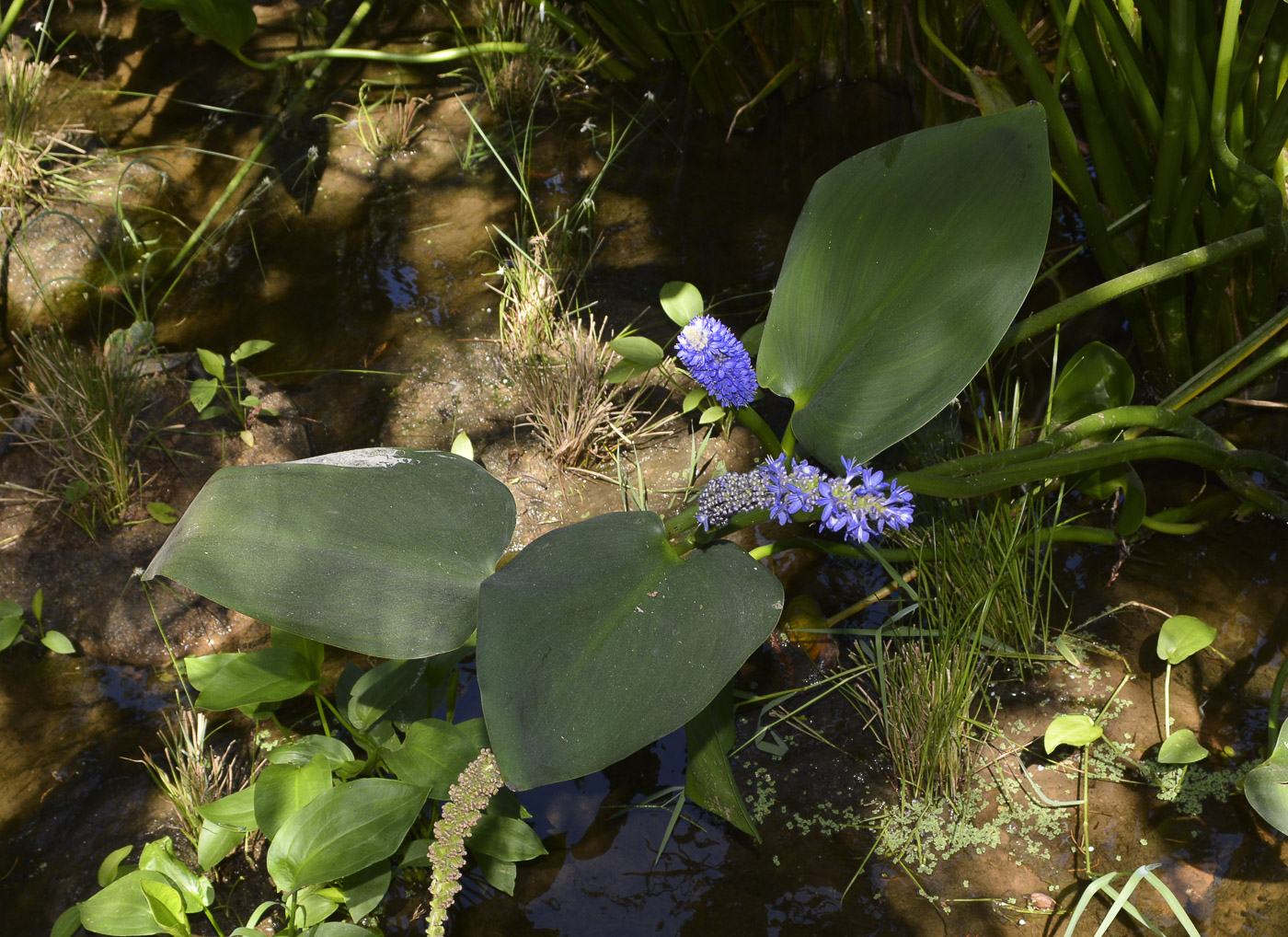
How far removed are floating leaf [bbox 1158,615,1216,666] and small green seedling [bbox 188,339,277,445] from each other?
66.1 inches

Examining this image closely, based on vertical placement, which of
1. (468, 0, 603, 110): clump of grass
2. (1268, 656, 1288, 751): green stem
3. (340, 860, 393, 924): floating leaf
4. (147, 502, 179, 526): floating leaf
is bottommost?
(340, 860, 393, 924): floating leaf

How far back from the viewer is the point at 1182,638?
137cm

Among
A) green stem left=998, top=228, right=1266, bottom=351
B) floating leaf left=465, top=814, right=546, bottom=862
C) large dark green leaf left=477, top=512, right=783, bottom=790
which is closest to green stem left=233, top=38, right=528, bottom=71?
green stem left=998, top=228, right=1266, bottom=351

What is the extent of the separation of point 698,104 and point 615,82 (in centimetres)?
27

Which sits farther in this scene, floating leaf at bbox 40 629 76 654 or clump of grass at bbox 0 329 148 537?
clump of grass at bbox 0 329 148 537

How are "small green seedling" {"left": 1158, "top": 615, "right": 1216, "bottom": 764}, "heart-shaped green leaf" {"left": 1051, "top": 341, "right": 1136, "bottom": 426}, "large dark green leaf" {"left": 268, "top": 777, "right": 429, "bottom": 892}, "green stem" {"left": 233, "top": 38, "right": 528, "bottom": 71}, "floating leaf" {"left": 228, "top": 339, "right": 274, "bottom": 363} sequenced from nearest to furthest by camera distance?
"large dark green leaf" {"left": 268, "top": 777, "right": 429, "bottom": 892} < "small green seedling" {"left": 1158, "top": 615, "right": 1216, "bottom": 764} < "heart-shaped green leaf" {"left": 1051, "top": 341, "right": 1136, "bottom": 426} < "floating leaf" {"left": 228, "top": 339, "right": 274, "bottom": 363} < "green stem" {"left": 233, "top": 38, "right": 528, "bottom": 71}

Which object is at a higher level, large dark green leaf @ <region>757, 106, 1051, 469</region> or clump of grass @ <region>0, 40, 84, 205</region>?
large dark green leaf @ <region>757, 106, 1051, 469</region>

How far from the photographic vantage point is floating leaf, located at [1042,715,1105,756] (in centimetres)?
132

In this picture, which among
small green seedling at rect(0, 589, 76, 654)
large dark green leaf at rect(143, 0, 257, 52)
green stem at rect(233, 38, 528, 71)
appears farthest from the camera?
green stem at rect(233, 38, 528, 71)

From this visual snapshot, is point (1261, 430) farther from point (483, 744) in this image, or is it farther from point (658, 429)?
point (483, 744)

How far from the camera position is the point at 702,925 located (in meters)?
1.27

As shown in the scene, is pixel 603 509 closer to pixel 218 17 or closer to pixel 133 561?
pixel 133 561

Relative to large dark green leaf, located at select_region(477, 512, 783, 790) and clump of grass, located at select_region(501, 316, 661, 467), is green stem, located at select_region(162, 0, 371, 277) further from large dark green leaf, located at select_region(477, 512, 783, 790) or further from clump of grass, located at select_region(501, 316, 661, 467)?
large dark green leaf, located at select_region(477, 512, 783, 790)

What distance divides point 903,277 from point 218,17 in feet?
6.66
